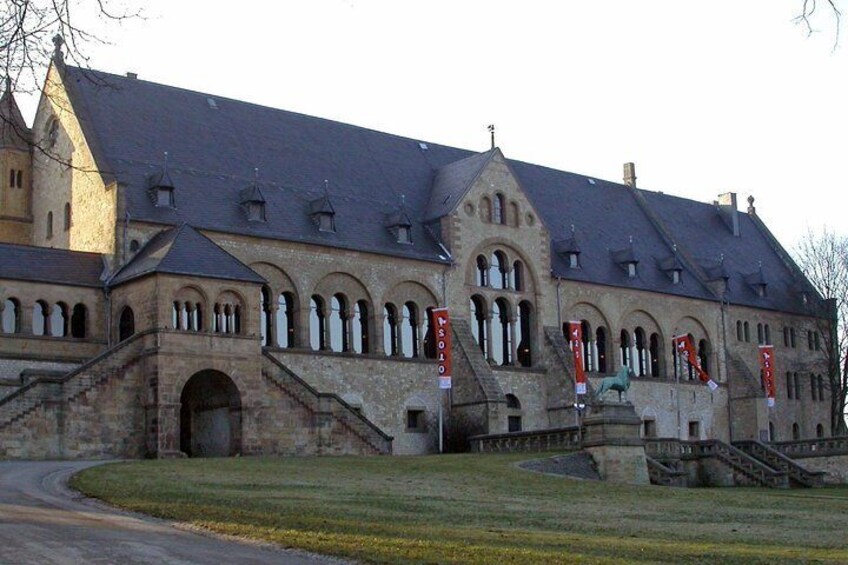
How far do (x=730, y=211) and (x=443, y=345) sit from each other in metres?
34.0

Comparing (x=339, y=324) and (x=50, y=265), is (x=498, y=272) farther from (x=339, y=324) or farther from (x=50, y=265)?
(x=50, y=265)

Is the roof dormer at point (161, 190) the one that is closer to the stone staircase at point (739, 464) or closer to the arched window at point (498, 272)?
the arched window at point (498, 272)

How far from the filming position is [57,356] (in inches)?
1847

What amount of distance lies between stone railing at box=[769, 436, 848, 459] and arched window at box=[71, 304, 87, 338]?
101ft

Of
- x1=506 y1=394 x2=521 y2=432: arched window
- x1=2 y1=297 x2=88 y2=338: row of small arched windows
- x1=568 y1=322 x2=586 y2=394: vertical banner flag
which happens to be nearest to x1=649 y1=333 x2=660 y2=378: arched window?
x1=568 y1=322 x2=586 y2=394: vertical banner flag

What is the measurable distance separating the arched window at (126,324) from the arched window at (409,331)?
13310 mm

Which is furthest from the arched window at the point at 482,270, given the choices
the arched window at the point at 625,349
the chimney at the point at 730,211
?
the chimney at the point at 730,211

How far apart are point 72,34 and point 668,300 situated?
186 feet

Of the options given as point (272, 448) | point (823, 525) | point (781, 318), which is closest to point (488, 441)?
point (272, 448)

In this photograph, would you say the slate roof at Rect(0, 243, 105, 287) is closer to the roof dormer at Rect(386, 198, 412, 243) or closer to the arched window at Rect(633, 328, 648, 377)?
the roof dormer at Rect(386, 198, 412, 243)

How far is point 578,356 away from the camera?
58.4 m

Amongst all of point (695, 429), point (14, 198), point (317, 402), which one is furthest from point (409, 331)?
point (695, 429)

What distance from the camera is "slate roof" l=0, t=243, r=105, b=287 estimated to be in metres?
47.1

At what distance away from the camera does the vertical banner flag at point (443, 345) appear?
54.5 metres
